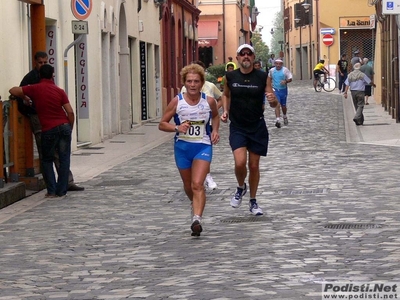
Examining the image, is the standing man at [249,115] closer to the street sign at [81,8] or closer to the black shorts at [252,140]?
the black shorts at [252,140]

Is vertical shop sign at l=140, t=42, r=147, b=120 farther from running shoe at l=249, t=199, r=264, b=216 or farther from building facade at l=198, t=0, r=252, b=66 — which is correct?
building facade at l=198, t=0, r=252, b=66

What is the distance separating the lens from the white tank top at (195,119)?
36.3 feet

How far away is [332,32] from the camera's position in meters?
58.8

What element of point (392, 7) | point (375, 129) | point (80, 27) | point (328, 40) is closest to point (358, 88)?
point (375, 129)

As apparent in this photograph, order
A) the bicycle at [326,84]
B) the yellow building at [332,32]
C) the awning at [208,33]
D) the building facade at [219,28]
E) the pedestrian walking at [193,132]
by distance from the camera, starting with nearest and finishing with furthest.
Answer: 1. the pedestrian walking at [193,132]
2. the bicycle at [326,84]
3. the yellow building at [332,32]
4. the awning at [208,33]
5. the building facade at [219,28]

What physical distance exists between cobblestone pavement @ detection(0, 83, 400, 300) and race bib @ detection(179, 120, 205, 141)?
3.05 ft

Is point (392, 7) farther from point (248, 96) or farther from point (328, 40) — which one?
point (328, 40)

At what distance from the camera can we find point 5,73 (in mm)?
17297

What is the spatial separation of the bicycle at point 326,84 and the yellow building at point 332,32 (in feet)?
5.04

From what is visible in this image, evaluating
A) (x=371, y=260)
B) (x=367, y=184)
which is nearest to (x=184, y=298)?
(x=371, y=260)

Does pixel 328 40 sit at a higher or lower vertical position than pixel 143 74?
higher

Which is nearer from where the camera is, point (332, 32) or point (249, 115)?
point (249, 115)

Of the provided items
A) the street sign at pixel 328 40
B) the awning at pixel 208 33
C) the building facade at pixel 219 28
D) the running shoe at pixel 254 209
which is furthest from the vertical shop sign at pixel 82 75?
the building facade at pixel 219 28

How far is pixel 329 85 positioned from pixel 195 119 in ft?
138
